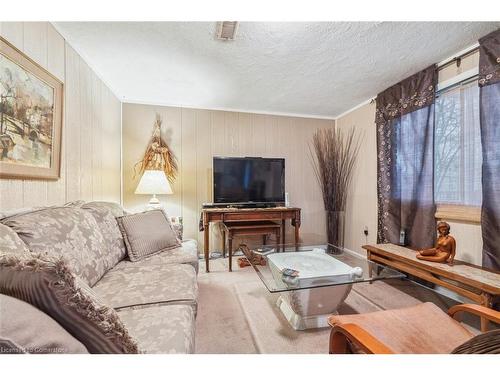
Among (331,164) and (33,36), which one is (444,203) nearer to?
(331,164)

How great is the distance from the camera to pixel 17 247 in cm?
88

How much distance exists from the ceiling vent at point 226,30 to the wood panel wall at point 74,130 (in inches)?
44.8

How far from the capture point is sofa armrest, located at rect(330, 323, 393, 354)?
2.46 feet

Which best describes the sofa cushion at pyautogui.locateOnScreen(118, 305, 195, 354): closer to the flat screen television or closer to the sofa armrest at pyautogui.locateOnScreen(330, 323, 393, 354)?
the sofa armrest at pyautogui.locateOnScreen(330, 323, 393, 354)

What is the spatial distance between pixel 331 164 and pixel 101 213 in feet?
9.41

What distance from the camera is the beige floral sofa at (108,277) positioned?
51 cm

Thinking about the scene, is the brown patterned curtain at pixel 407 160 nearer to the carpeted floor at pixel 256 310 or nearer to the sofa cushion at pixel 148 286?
the carpeted floor at pixel 256 310

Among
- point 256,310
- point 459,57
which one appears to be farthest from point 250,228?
point 459,57

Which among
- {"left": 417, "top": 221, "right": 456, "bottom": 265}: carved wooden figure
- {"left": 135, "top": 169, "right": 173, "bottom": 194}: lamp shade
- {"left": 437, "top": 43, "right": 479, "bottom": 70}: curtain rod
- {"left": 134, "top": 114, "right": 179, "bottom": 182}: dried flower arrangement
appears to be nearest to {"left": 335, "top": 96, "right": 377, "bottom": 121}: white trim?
{"left": 437, "top": 43, "right": 479, "bottom": 70}: curtain rod

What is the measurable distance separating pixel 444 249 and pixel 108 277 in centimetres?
243

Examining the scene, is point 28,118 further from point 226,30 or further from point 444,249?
point 444,249

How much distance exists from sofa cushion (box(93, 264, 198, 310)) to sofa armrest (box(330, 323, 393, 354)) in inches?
26.8

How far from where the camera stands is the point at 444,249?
1.78 metres

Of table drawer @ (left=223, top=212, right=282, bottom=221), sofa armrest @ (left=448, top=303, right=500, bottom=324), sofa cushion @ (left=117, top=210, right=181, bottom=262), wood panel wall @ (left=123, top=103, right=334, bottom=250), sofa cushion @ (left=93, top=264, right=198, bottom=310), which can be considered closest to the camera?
sofa armrest @ (left=448, top=303, right=500, bottom=324)
